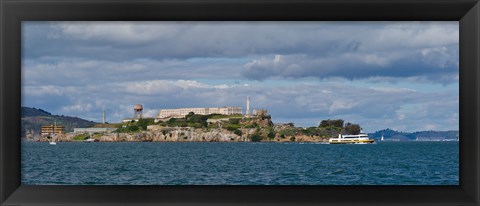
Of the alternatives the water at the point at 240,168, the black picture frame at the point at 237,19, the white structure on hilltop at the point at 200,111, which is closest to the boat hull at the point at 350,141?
the water at the point at 240,168

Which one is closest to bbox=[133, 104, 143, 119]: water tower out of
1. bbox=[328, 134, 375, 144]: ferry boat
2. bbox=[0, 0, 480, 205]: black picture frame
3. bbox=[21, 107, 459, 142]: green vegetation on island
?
bbox=[21, 107, 459, 142]: green vegetation on island

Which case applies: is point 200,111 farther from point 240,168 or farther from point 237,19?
point 237,19

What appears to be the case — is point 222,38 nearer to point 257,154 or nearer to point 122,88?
point 122,88

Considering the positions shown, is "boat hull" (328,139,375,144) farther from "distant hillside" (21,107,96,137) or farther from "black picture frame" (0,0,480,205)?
"black picture frame" (0,0,480,205)

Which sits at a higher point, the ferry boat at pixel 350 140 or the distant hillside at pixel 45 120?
the distant hillside at pixel 45 120

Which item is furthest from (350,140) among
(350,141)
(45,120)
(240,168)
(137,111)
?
(45,120)

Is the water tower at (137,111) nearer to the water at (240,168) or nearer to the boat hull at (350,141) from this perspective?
the water at (240,168)
